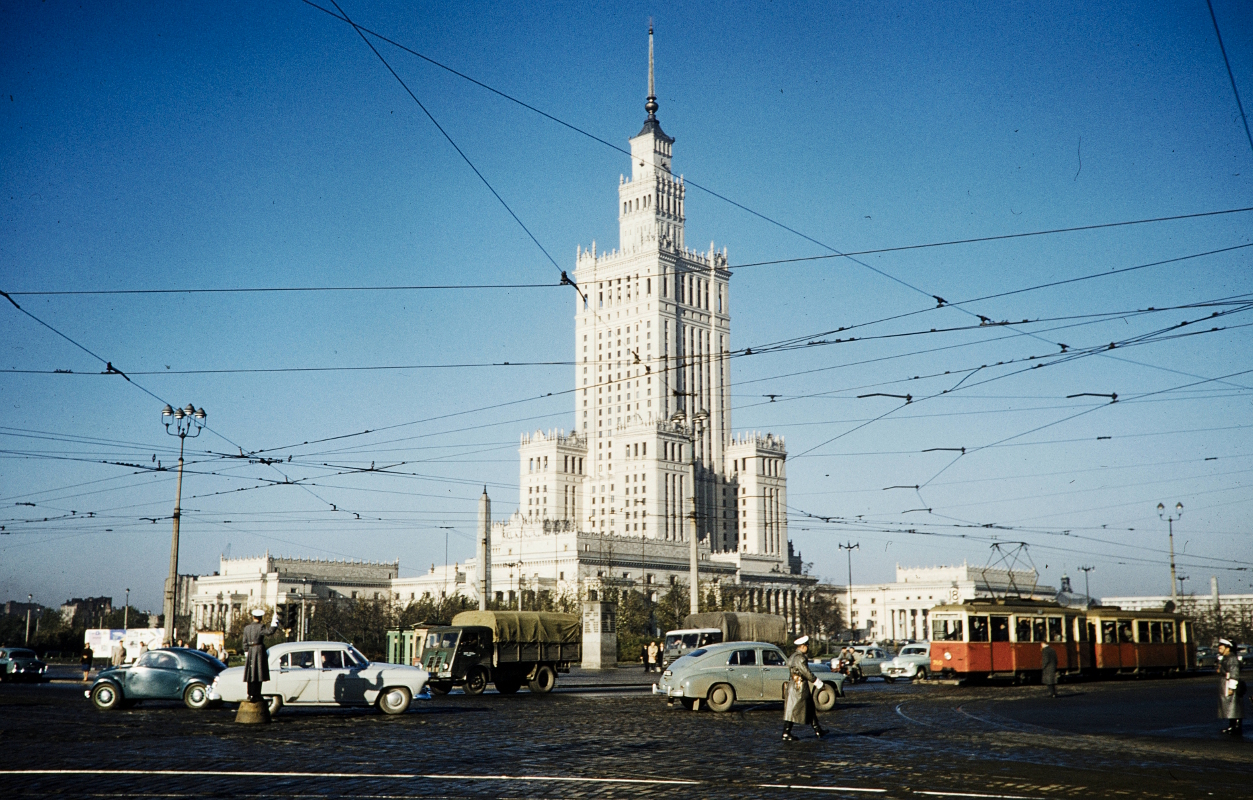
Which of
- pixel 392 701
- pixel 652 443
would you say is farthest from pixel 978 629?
pixel 652 443

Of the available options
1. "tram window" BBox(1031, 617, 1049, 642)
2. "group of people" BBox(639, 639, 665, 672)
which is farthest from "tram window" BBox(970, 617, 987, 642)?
"group of people" BBox(639, 639, 665, 672)

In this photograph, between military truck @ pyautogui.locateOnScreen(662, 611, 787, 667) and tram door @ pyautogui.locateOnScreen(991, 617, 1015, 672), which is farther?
tram door @ pyautogui.locateOnScreen(991, 617, 1015, 672)

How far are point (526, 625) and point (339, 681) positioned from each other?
39.9 feet

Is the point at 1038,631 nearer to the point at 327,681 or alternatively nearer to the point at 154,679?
the point at 327,681

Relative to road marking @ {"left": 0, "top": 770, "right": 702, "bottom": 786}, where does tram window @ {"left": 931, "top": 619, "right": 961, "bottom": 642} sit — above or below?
above

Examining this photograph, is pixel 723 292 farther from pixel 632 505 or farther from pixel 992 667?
pixel 992 667

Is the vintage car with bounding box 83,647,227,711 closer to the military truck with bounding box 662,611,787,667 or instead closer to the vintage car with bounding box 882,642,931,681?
the military truck with bounding box 662,611,787,667

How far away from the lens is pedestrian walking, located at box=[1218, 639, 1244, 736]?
57.4ft

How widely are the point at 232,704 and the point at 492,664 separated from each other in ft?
27.7

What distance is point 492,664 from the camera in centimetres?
3212

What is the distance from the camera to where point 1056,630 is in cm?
4084

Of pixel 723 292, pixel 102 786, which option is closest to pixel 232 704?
pixel 102 786

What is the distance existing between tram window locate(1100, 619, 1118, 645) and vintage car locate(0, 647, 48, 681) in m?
39.3

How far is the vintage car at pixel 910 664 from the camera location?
141ft
